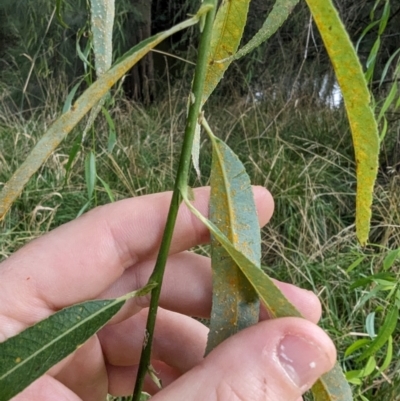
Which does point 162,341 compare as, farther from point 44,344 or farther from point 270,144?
point 270,144

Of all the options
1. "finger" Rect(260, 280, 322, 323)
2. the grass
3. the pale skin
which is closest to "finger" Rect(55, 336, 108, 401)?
the pale skin

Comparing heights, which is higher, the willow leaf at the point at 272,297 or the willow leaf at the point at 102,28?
the willow leaf at the point at 102,28

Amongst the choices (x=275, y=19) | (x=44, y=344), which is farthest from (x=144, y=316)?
(x=275, y=19)

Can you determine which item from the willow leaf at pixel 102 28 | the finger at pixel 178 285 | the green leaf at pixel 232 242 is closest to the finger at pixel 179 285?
the finger at pixel 178 285

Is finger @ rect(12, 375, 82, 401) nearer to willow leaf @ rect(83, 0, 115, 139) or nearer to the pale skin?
the pale skin

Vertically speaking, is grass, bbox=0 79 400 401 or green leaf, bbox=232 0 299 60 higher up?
green leaf, bbox=232 0 299 60

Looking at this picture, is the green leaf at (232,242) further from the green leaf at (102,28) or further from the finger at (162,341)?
the finger at (162,341)

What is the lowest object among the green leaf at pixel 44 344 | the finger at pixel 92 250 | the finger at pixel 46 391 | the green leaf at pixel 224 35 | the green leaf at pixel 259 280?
the finger at pixel 46 391
